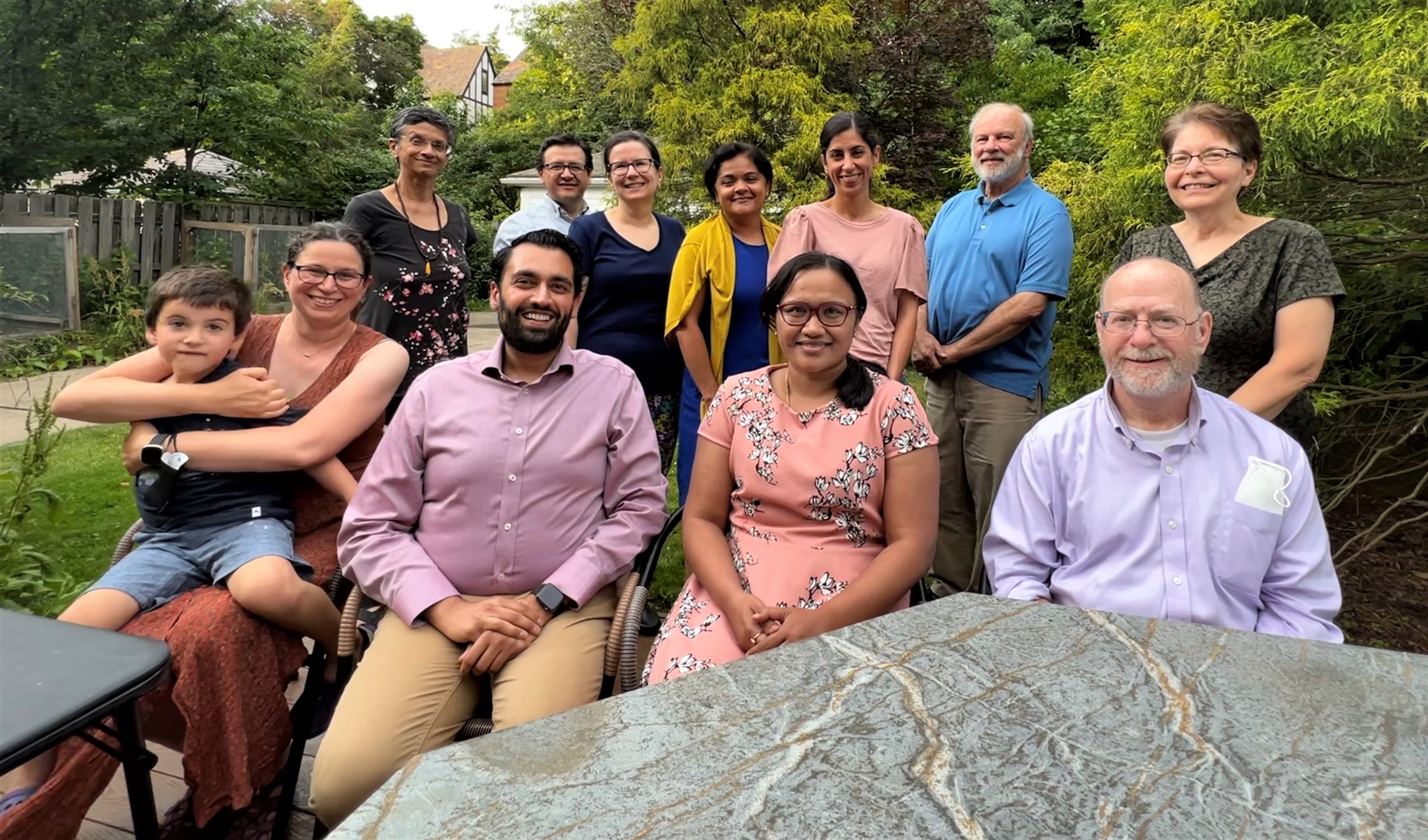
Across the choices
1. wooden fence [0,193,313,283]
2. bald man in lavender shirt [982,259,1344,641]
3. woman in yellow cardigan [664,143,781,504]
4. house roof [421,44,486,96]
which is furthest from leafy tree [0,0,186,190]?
house roof [421,44,486,96]

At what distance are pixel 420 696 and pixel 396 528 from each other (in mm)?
469

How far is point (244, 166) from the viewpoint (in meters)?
15.8

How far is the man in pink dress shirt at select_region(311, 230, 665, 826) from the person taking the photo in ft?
6.79

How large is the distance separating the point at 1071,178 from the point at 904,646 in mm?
3679

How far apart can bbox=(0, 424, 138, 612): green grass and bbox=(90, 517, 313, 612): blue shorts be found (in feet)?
3.09

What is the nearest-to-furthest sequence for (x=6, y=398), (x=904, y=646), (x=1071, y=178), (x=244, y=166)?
(x=904, y=646) → (x=1071, y=178) → (x=6, y=398) → (x=244, y=166)

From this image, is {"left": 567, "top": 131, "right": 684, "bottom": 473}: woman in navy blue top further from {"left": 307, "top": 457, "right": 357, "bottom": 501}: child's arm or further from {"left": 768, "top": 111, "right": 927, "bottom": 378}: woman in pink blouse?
{"left": 307, "top": 457, "right": 357, "bottom": 501}: child's arm

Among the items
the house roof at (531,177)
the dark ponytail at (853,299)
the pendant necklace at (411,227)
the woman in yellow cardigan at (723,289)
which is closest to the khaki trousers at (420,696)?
the dark ponytail at (853,299)

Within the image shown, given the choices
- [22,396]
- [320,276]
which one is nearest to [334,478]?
[320,276]

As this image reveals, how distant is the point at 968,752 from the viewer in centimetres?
125

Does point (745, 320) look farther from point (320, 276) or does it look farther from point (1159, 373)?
point (1159, 373)

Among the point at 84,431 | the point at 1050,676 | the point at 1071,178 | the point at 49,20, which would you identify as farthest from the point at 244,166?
the point at 1050,676

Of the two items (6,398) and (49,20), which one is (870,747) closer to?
(6,398)

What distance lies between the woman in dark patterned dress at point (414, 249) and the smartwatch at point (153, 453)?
122 centimetres
